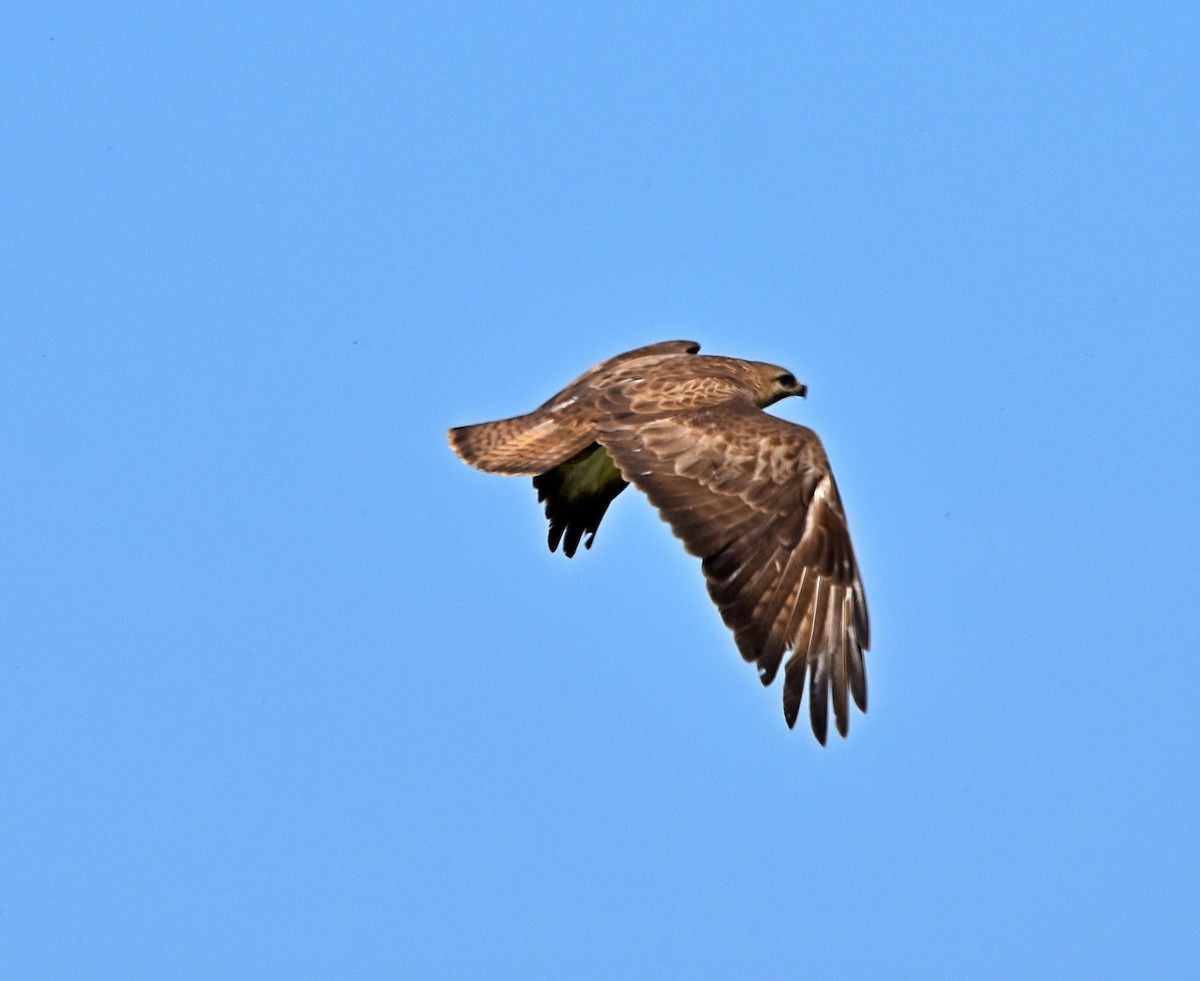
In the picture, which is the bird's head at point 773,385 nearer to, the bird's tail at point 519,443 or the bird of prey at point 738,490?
the bird of prey at point 738,490

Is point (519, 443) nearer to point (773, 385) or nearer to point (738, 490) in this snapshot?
point (738, 490)

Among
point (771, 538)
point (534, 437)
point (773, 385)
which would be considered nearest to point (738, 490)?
point (771, 538)

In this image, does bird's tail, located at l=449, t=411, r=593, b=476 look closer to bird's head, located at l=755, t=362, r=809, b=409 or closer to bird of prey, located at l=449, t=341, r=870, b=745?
bird of prey, located at l=449, t=341, r=870, b=745

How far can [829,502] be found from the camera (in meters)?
14.3

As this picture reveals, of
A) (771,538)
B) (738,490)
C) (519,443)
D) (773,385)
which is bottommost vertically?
(771,538)

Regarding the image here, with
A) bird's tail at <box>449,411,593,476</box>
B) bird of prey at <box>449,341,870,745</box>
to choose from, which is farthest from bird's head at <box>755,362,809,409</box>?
bird's tail at <box>449,411,593,476</box>

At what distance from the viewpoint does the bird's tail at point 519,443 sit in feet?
49.9

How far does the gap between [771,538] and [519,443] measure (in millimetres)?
2171

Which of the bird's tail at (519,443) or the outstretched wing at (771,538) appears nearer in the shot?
the outstretched wing at (771,538)

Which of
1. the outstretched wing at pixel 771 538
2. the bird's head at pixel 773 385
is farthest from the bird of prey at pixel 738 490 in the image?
the bird's head at pixel 773 385

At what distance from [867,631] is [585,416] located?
263 cm

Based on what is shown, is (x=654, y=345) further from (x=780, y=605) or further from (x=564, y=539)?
(x=780, y=605)

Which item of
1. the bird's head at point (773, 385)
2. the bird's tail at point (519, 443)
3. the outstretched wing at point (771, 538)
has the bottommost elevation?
the outstretched wing at point (771, 538)

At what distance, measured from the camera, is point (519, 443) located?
15461 mm
